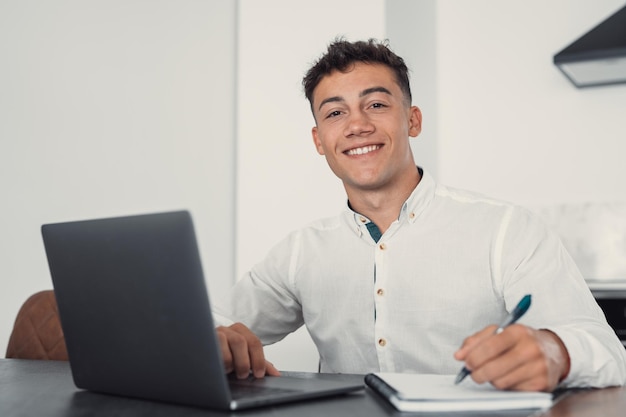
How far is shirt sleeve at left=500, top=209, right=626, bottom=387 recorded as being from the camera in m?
1.14

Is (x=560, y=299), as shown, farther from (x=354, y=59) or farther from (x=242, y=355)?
(x=354, y=59)

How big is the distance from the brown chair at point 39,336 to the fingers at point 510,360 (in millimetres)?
1262

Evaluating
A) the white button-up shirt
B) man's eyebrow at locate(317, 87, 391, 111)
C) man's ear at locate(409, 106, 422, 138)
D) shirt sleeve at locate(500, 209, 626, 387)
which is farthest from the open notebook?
man's ear at locate(409, 106, 422, 138)

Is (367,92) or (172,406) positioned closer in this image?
(172,406)

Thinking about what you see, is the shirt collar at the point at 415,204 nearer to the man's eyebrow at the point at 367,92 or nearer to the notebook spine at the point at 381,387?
the man's eyebrow at the point at 367,92

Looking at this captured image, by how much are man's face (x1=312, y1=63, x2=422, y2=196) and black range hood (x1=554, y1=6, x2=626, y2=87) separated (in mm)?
1492

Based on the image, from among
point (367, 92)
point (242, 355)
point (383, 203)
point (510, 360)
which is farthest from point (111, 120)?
point (510, 360)

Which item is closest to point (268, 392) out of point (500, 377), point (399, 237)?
point (500, 377)

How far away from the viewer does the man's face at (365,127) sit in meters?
1.92

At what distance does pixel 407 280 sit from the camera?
68.8 inches

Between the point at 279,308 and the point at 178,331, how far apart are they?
104cm

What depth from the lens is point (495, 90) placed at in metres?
3.85

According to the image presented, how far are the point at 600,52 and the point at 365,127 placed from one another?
1.64 meters

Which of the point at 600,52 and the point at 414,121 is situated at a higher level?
the point at 600,52
